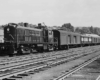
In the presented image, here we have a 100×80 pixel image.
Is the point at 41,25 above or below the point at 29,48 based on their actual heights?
above

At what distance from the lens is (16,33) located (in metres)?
19.8

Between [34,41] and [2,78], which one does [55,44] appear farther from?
[2,78]

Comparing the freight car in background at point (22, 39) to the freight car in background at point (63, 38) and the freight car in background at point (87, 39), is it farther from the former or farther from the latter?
the freight car in background at point (87, 39)

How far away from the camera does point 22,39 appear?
811 inches

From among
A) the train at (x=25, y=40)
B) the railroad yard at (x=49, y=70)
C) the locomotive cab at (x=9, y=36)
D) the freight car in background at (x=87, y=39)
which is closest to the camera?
the railroad yard at (x=49, y=70)

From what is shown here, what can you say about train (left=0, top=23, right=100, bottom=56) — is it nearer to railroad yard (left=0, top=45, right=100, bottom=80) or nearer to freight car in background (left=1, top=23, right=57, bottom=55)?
freight car in background (left=1, top=23, right=57, bottom=55)

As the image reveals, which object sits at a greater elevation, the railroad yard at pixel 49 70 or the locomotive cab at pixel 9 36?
the locomotive cab at pixel 9 36

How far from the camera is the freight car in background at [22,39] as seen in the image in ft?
61.3

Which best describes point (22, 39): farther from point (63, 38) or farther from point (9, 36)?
point (63, 38)

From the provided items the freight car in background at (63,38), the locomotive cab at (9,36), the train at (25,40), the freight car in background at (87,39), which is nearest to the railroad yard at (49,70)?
the locomotive cab at (9,36)

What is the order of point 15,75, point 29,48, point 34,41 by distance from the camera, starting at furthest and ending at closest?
point 34,41, point 29,48, point 15,75

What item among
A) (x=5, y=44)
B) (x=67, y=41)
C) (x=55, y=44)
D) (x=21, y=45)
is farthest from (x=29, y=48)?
(x=67, y=41)

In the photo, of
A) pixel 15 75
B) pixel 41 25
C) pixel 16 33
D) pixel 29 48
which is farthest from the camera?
pixel 41 25

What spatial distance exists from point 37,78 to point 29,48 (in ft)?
44.9
